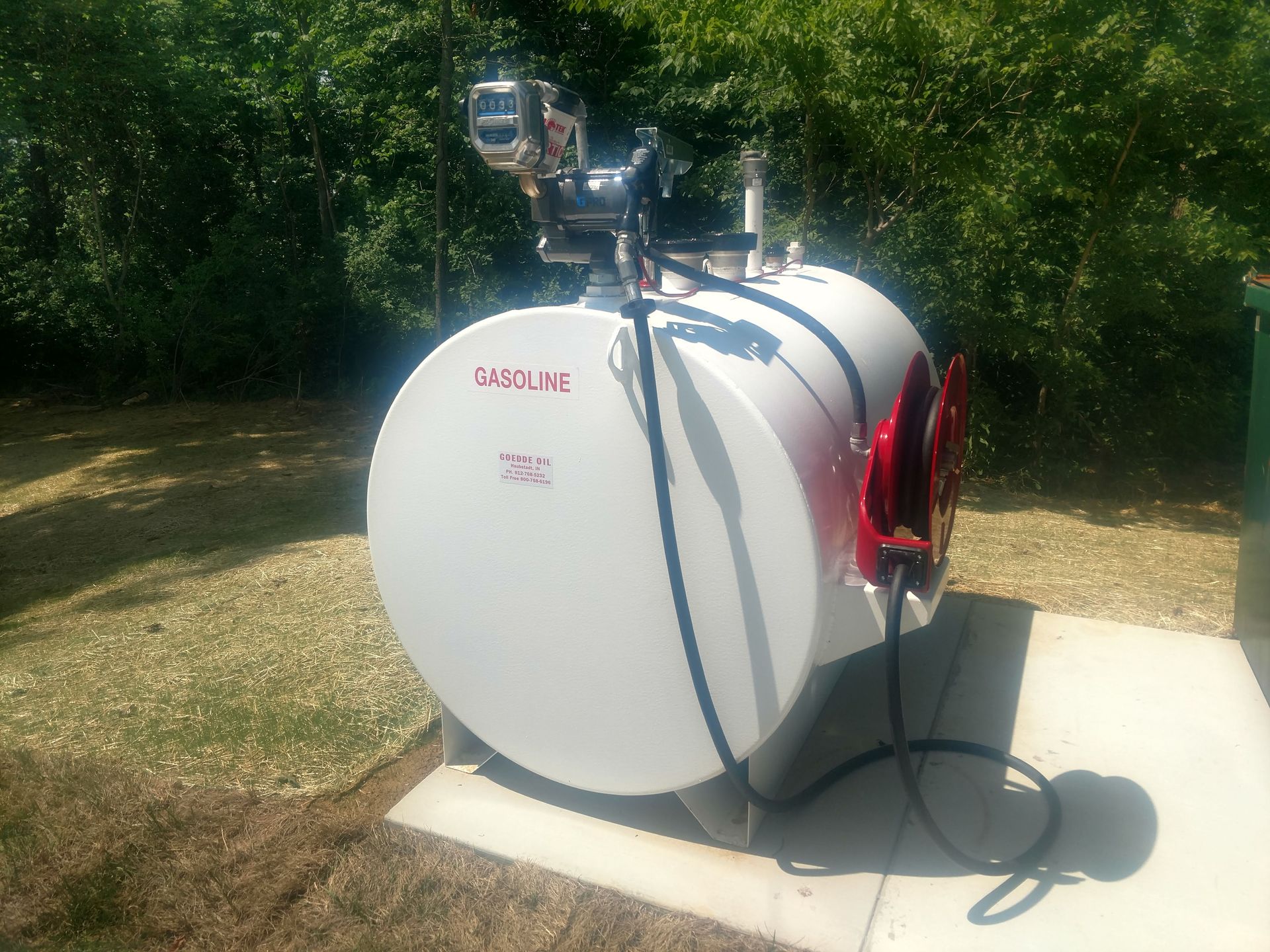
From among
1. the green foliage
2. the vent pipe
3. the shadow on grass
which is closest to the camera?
the vent pipe

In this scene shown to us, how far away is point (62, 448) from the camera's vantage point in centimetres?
935

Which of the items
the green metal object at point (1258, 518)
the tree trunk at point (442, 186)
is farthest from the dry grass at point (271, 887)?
the tree trunk at point (442, 186)

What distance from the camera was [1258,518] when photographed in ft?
12.5

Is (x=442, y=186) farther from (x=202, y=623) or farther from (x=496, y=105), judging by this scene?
(x=496, y=105)

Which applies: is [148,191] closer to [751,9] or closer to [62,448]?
[62,448]

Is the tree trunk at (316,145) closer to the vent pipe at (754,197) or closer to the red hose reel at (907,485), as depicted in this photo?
the vent pipe at (754,197)

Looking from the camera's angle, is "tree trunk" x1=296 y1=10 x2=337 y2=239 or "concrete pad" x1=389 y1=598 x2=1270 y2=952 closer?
"concrete pad" x1=389 y1=598 x2=1270 y2=952

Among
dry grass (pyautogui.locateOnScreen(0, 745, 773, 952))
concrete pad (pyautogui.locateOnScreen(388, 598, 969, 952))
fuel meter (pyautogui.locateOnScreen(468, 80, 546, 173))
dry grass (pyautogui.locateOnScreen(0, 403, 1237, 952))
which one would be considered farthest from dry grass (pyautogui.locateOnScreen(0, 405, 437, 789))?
fuel meter (pyautogui.locateOnScreen(468, 80, 546, 173))

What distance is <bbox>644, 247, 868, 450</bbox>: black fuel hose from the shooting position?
261 cm

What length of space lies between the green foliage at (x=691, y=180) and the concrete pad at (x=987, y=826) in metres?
4.33

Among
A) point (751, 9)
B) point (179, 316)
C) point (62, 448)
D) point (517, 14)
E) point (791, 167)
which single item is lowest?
point (62, 448)

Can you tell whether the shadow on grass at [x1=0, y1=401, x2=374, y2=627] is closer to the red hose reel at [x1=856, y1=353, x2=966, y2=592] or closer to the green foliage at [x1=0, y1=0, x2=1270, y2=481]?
the green foliage at [x1=0, y1=0, x2=1270, y2=481]

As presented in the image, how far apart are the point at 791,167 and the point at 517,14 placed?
4.88m

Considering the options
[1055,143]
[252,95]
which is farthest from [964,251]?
[252,95]
